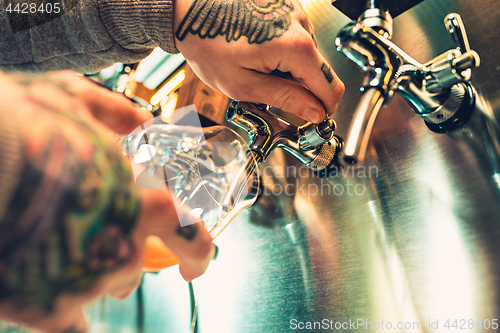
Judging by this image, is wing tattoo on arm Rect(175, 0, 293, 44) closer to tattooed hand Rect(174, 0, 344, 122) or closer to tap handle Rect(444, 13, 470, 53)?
tattooed hand Rect(174, 0, 344, 122)

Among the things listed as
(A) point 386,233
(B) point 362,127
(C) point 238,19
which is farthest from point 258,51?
(A) point 386,233

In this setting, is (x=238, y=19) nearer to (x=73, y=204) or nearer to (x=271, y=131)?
(x=271, y=131)

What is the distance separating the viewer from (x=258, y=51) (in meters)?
0.31

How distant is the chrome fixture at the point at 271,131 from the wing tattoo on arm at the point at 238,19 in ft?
0.28

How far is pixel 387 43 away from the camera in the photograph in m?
0.39

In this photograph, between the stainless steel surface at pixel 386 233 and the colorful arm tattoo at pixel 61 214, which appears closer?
the colorful arm tattoo at pixel 61 214

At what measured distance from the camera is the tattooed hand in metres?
0.31

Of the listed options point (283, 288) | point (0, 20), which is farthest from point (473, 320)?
point (0, 20)

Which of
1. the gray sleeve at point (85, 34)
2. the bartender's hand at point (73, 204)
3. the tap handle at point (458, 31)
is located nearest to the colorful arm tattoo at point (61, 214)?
the bartender's hand at point (73, 204)

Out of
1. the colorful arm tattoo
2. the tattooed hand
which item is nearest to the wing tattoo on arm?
the tattooed hand

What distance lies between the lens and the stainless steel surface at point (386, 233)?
363 mm

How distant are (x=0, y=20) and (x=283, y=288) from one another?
56 cm

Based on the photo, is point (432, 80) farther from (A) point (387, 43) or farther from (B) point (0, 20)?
(B) point (0, 20)

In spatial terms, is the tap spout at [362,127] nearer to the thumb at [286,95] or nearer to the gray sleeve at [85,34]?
the thumb at [286,95]
